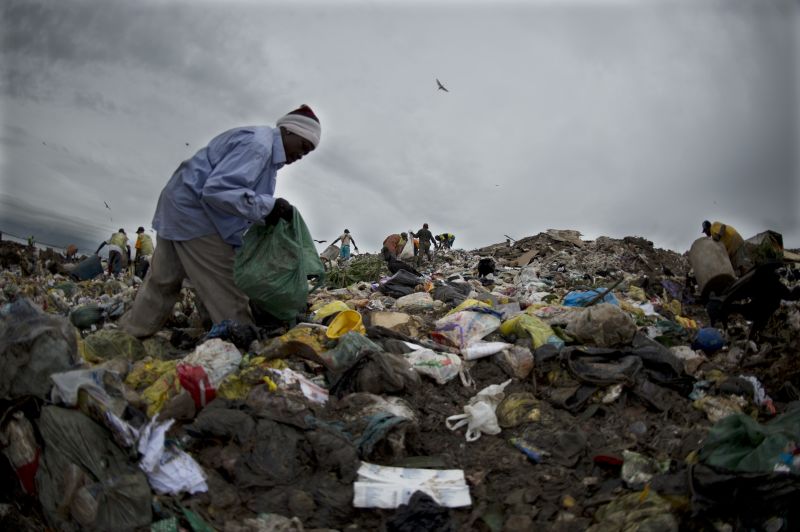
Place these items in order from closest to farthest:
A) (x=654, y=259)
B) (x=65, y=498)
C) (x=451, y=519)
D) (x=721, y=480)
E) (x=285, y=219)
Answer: (x=721, y=480) → (x=65, y=498) → (x=451, y=519) → (x=285, y=219) → (x=654, y=259)

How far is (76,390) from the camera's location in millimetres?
1794

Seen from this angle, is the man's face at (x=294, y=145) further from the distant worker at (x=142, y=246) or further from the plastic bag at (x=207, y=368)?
the distant worker at (x=142, y=246)

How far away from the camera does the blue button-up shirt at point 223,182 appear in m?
2.84

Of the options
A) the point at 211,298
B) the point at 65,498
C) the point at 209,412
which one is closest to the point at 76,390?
the point at 65,498

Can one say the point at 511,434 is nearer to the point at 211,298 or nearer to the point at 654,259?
the point at 211,298

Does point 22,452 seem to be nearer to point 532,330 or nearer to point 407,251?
point 532,330

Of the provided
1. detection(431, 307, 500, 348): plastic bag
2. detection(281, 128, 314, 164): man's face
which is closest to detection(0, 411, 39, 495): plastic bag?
detection(281, 128, 314, 164): man's face

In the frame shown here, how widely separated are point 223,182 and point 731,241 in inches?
202

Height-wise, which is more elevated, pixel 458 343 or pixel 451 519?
pixel 458 343

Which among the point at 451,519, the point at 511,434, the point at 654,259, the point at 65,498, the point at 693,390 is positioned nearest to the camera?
the point at 65,498

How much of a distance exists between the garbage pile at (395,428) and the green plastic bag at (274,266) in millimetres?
259

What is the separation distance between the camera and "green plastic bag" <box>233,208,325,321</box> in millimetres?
2951

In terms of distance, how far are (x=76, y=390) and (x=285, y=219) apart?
61.0 inches

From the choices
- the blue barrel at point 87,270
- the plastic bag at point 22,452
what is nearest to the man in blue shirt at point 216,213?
the plastic bag at point 22,452
